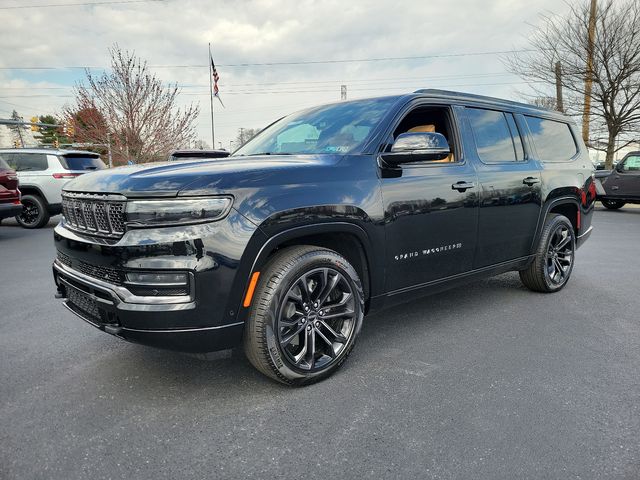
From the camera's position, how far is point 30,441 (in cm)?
228

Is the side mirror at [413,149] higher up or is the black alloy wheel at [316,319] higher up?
the side mirror at [413,149]

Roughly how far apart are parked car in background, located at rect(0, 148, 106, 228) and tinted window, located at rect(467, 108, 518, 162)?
31.7 ft

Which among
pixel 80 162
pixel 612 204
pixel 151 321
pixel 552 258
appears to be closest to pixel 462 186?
pixel 552 258

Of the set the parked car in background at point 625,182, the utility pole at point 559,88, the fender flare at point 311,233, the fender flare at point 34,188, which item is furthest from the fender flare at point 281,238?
the utility pole at point 559,88

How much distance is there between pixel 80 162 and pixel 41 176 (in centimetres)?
89

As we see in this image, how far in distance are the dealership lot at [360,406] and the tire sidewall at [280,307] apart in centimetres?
10

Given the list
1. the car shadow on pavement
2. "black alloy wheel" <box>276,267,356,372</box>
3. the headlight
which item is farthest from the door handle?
the car shadow on pavement

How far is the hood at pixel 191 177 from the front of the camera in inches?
92.6

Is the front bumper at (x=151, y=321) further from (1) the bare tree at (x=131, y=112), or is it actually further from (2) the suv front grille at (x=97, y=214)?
(1) the bare tree at (x=131, y=112)

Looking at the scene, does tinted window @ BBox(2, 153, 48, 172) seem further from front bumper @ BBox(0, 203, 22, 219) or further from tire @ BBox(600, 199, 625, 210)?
tire @ BBox(600, 199, 625, 210)

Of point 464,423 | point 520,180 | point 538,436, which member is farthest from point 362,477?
point 520,180

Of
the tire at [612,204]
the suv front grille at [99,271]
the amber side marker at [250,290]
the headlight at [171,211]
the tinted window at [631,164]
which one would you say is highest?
the headlight at [171,211]

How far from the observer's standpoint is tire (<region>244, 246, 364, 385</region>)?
2.59 metres

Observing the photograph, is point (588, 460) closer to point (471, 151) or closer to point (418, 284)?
point (418, 284)
